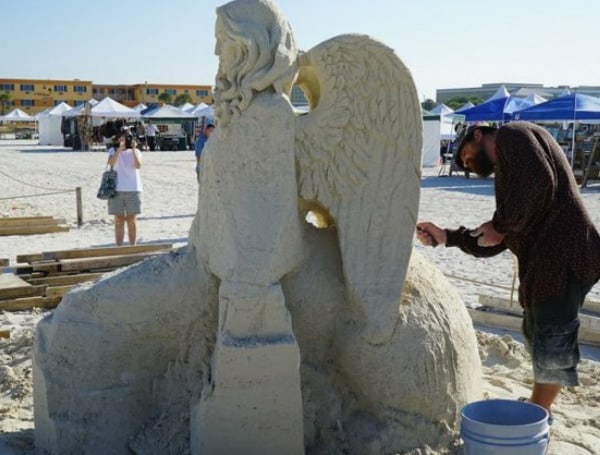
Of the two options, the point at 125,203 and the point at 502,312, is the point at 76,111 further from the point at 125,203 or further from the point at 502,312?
the point at 502,312

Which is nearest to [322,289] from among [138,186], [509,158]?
[509,158]

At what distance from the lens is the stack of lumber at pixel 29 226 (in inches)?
398

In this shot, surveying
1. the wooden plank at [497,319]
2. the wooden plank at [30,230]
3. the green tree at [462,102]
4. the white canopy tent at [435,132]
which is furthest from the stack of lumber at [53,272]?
the green tree at [462,102]

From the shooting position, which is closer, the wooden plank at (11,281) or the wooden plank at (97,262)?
the wooden plank at (11,281)

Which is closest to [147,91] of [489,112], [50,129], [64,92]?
[64,92]

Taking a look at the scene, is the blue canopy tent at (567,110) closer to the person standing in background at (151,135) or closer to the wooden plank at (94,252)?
the wooden plank at (94,252)

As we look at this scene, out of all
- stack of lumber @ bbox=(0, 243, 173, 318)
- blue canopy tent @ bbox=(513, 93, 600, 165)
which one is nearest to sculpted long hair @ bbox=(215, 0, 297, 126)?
stack of lumber @ bbox=(0, 243, 173, 318)

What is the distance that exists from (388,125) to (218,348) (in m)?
1.16

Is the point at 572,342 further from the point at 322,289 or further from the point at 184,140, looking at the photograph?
the point at 184,140

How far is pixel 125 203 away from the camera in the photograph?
829cm

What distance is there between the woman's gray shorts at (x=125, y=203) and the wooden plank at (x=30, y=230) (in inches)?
92.8

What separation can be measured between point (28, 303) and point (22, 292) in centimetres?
15

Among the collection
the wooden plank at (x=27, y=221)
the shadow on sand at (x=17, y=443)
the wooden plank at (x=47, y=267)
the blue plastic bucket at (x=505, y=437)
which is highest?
the blue plastic bucket at (x=505, y=437)

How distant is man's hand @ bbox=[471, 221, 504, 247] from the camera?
3250 mm
